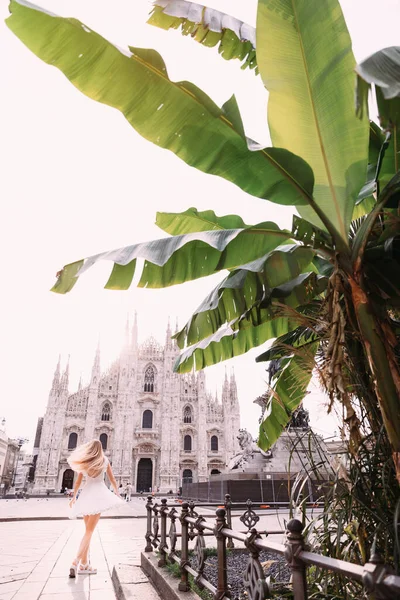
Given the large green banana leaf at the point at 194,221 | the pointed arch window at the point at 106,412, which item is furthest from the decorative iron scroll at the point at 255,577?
the pointed arch window at the point at 106,412

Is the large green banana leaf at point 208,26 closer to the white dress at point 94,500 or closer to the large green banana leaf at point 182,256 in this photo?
the large green banana leaf at point 182,256

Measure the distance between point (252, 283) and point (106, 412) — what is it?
40.8 metres

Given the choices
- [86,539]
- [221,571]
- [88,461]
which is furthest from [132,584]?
[221,571]

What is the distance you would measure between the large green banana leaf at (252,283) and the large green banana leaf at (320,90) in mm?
421

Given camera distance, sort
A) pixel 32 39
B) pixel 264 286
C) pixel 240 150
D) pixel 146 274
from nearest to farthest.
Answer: pixel 32 39
pixel 240 150
pixel 264 286
pixel 146 274

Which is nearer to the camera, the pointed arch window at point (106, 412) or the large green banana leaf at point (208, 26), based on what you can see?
the large green banana leaf at point (208, 26)

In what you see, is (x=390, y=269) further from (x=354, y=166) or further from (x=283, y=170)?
(x=283, y=170)

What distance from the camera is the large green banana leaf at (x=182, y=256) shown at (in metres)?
2.57

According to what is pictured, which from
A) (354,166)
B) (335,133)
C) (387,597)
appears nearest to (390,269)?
(354,166)

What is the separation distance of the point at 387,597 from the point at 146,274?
243 centimetres

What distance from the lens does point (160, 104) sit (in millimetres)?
2641

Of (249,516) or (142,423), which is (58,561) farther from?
(142,423)

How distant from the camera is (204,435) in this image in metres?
40.8

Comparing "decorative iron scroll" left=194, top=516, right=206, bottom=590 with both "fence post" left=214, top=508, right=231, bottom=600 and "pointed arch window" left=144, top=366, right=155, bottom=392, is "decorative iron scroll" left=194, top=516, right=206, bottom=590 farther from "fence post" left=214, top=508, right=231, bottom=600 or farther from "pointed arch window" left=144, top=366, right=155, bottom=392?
"pointed arch window" left=144, top=366, right=155, bottom=392
